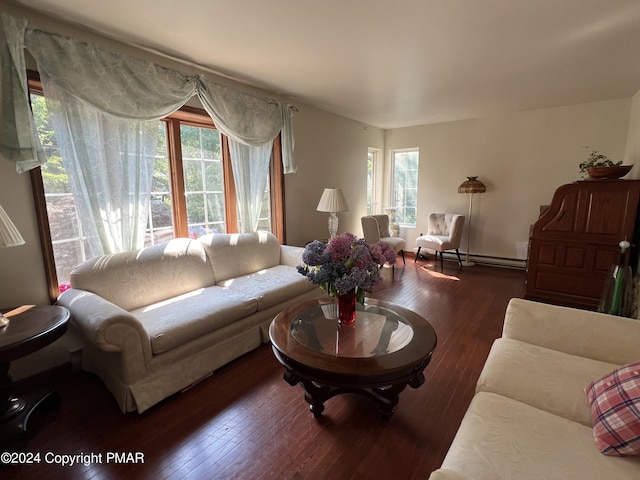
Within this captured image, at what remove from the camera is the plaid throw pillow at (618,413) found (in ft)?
3.25

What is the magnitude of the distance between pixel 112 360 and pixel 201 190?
1.78 m

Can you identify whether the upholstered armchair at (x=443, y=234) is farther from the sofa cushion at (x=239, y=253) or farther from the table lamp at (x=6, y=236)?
the table lamp at (x=6, y=236)

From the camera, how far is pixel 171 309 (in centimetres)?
220

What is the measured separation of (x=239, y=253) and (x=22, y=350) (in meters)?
1.75

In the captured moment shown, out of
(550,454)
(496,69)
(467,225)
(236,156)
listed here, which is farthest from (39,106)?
(467,225)

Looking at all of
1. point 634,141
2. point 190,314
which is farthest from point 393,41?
point 634,141

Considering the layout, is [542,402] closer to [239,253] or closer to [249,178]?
[239,253]

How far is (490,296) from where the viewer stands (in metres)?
3.73

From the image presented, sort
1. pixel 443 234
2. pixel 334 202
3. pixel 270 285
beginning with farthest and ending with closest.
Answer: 1. pixel 443 234
2. pixel 334 202
3. pixel 270 285

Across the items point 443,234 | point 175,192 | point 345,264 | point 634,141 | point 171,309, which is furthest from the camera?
point 443,234

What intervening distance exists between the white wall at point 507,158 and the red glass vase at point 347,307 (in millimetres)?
4186

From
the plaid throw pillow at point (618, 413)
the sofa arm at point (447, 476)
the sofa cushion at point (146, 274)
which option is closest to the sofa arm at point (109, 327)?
the sofa cushion at point (146, 274)

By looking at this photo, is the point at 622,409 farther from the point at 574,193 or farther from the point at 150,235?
the point at 150,235

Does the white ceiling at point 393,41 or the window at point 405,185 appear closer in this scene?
the white ceiling at point 393,41
